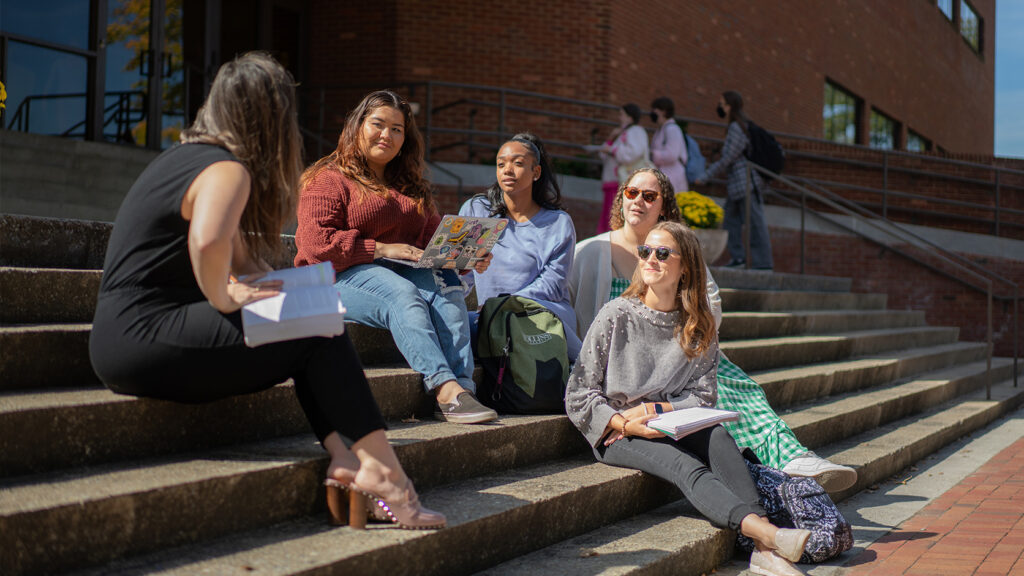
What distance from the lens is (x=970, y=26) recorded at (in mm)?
27047

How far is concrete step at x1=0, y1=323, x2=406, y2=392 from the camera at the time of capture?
10.4ft

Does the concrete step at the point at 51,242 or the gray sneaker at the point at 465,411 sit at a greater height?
the concrete step at the point at 51,242

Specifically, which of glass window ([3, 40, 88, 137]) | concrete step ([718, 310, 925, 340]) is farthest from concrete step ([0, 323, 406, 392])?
glass window ([3, 40, 88, 137])

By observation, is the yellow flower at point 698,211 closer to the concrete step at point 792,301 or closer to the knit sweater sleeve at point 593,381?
the concrete step at point 792,301

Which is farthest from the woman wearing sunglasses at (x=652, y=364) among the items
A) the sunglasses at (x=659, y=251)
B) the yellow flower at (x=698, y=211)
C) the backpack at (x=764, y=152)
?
the backpack at (x=764, y=152)

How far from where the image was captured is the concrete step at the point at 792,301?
809cm

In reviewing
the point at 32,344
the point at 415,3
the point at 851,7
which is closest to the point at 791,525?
the point at 32,344

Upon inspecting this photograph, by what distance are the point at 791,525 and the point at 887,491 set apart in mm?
1688

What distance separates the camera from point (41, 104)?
9.82 m

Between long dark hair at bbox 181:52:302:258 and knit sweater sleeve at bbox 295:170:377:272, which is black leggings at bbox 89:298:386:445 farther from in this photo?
knit sweater sleeve at bbox 295:170:377:272

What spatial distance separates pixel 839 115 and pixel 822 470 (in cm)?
1704

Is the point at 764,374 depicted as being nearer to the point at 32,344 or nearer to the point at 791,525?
the point at 791,525

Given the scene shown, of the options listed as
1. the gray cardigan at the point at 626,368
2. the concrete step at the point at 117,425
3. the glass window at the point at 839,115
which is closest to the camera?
the concrete step at the point at 117,425

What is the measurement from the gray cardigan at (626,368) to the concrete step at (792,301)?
3627mm
